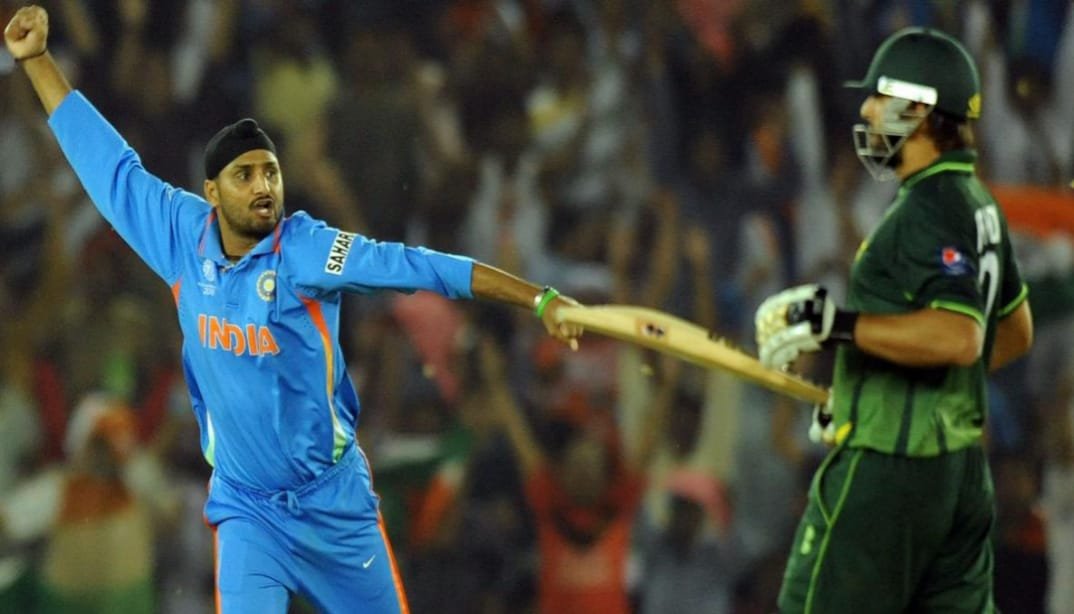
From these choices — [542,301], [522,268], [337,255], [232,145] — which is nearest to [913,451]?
[542,301]

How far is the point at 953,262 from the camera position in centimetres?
333

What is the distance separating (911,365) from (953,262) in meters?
0.23

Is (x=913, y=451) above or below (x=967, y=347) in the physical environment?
below

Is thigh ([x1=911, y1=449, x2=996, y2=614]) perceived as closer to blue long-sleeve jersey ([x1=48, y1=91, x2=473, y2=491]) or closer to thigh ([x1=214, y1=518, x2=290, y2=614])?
blue long-sleeve jersey ([x1=48, y1=91, x2=473, y2=491])

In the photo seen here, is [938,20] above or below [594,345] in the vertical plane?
above

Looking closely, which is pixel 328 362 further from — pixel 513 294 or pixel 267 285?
pixel 513 294

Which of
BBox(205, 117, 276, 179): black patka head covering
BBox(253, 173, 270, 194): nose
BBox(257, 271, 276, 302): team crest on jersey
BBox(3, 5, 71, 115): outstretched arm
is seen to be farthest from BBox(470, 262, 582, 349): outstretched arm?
BBox(3, 5, 71, 115): outstretched arm

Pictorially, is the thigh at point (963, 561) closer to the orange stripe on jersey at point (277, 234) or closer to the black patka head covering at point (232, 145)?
the orange stripe on jersey at point (277, 234)

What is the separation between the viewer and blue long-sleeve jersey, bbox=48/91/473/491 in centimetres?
415

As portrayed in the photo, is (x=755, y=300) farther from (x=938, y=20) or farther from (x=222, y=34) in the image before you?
(x=222, y=34)

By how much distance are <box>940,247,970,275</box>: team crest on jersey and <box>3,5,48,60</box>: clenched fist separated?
8.69ft

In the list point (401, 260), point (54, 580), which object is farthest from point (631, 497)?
point (401, 260)

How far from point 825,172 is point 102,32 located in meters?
3.09

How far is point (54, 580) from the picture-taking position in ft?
21.7
